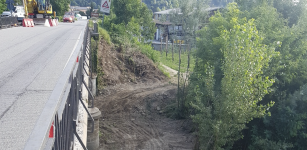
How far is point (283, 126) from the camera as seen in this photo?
10.6 metres

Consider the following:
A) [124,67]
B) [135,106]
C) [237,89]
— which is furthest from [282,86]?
[124,67]

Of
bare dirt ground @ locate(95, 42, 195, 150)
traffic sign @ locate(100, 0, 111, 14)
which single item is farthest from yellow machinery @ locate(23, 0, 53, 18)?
bare dirt ground @ locate(95, 42, 195, 150)

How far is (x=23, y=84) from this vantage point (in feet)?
20.7

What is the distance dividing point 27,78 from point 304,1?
17604 millimetres

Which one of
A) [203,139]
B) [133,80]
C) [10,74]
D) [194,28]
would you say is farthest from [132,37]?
[10,74]

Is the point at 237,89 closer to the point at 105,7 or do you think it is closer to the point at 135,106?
the point at 135,106

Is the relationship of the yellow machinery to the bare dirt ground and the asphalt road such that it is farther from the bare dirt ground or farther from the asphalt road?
the asphalt road

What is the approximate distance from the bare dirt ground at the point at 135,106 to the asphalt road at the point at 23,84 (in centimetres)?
510

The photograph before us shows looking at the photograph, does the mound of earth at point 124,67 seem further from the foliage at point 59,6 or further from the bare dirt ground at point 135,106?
the foliage at point 59,6

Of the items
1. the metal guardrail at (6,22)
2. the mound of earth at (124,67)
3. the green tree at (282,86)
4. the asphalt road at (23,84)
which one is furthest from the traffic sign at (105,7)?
the green tree at (282,86)

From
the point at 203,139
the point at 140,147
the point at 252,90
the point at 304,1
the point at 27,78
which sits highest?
the point at 304,1

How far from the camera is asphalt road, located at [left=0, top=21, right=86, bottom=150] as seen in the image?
3828mm

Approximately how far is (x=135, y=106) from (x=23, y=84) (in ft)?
→ 35.7

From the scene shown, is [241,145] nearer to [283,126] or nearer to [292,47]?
[283,126]
